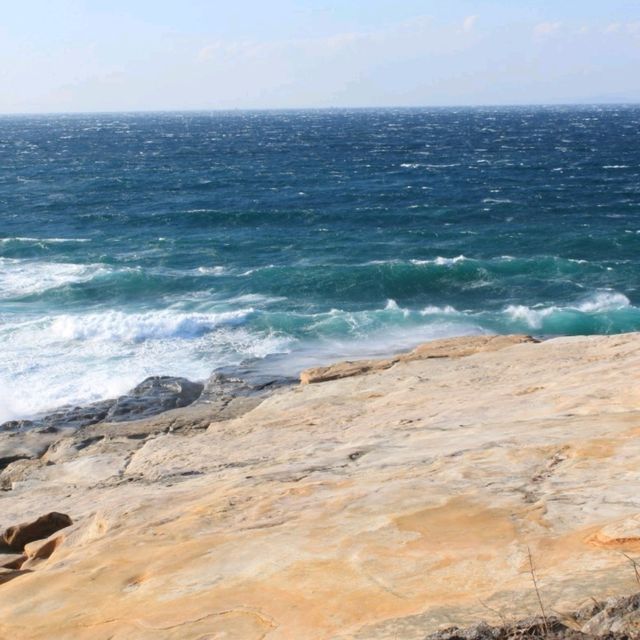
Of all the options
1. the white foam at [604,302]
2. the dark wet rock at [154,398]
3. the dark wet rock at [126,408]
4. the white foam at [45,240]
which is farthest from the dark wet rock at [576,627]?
the white foam at [45,240]

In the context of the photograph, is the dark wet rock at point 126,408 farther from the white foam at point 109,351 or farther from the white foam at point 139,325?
the white foam at point 139,325

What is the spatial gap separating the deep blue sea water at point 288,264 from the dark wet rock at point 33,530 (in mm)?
13477

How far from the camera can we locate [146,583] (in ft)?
28.1

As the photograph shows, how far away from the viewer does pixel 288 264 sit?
43.5 m

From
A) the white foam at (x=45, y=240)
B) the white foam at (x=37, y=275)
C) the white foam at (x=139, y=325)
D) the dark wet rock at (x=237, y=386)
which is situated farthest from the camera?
the white foam at (x=45, y=240)

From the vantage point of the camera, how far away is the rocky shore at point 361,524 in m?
7.06

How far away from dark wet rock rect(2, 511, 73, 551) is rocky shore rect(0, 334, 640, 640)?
28mm

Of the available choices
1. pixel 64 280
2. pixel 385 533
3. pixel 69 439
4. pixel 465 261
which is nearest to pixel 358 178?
pixel 465 261

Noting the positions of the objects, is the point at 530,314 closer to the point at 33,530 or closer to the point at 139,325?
the point at 139,325

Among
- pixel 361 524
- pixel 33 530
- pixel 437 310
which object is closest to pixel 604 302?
pixel 437 310

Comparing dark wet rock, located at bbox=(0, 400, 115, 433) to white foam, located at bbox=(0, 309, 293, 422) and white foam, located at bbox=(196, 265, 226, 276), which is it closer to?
white foam, located at bbox=(0, 309, 293, 422)

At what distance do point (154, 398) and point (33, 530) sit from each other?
12.4 metres

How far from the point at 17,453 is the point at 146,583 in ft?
43.1

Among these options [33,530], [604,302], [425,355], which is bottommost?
[604,302]
